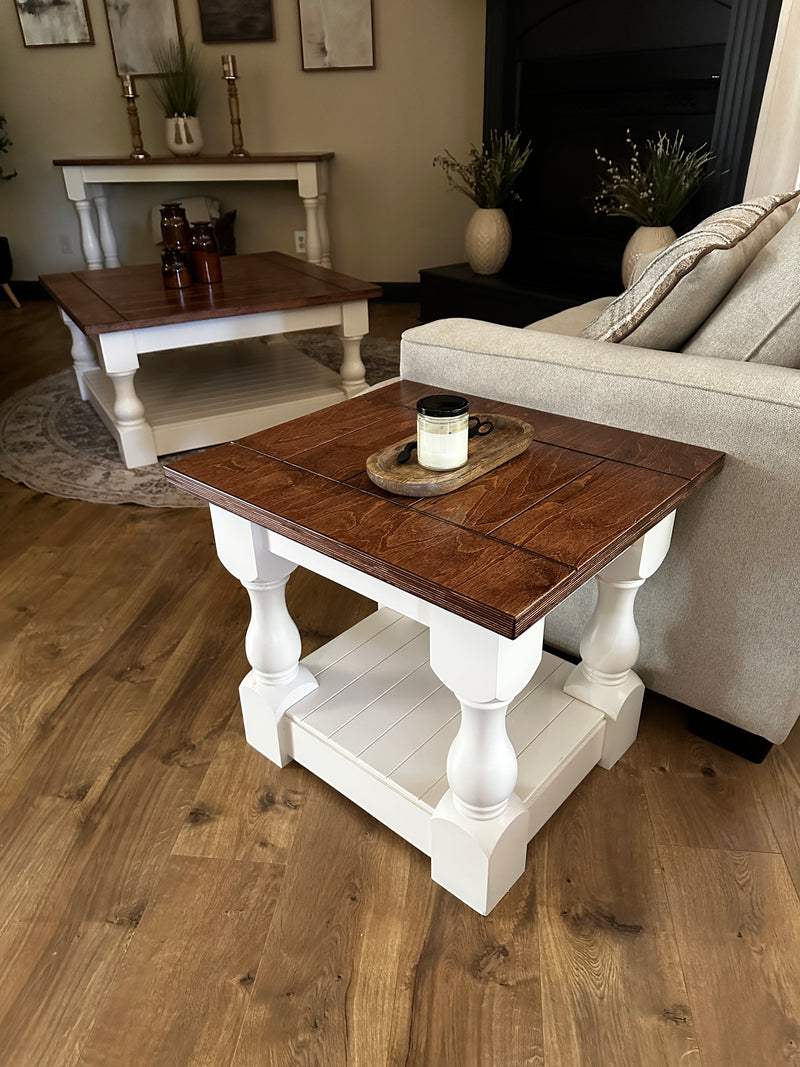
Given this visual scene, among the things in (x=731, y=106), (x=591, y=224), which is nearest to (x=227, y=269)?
(x=591, y=224)

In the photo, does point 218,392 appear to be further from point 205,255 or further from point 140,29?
point 140,29

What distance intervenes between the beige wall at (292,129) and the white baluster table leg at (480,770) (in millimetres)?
3925

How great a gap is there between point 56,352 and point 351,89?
2.15 m

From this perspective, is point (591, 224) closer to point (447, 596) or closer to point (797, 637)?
point (797, 637)

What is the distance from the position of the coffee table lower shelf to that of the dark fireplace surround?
2287 mm

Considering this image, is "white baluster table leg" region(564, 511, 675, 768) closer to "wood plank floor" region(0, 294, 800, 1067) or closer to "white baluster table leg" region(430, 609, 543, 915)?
"wood plank floor" region(0, 294, 800, 1067)

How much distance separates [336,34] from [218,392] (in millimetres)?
2540

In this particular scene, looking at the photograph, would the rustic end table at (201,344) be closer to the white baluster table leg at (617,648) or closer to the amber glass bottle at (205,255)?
the amber glass bottle at (205,255)

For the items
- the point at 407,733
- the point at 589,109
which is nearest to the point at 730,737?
the point at 407,733

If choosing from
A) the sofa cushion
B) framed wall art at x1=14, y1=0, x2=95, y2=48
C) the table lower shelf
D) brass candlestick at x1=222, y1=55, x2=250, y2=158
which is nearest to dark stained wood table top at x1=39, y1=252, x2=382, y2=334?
the table lower shelf

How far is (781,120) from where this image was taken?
2.65 metres

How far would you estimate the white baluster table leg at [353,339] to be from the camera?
8.57ft

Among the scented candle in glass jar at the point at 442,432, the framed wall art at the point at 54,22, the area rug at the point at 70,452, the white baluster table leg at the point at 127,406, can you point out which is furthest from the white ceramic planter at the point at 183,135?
the scented candle in glass jar at the point at 442,432

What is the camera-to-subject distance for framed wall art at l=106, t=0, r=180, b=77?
407cm
